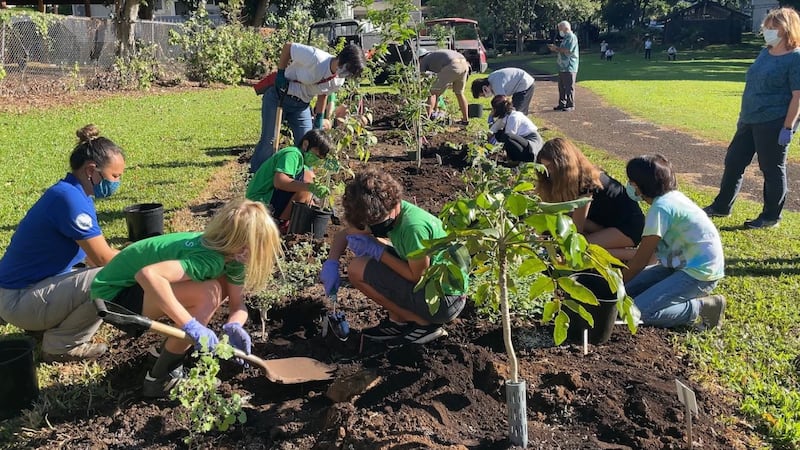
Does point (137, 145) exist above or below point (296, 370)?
above

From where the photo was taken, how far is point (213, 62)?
776 inches

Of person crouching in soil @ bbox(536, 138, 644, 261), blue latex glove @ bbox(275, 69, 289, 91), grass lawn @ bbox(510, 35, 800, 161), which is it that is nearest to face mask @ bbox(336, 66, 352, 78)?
blue latex glove @ bbox(275, 69, 289, 91)

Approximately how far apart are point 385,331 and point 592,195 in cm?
176

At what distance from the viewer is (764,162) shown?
5629 mm

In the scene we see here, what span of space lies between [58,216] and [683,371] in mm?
3250

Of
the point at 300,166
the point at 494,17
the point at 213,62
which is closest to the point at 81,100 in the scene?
the point at 213,62

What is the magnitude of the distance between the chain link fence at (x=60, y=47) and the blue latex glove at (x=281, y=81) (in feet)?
34.6

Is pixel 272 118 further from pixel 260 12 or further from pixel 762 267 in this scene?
pixel 260 12

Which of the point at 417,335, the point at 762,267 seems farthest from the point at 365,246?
the point at 762,267

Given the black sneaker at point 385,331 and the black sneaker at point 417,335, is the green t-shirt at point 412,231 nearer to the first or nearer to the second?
the black sneaker at point 417,335

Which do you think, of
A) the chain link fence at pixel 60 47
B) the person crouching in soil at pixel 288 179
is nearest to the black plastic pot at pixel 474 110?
the person crouching in soil at pixel 288 179

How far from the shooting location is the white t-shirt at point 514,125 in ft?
23.7

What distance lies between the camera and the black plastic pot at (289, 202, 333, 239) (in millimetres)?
5148

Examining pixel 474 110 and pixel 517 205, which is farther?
pixel 474 110
